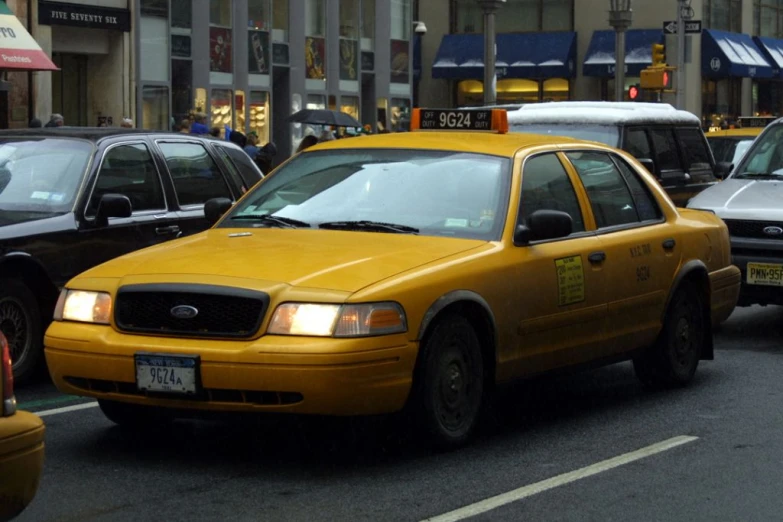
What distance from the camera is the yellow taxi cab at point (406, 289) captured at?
6.74 meters

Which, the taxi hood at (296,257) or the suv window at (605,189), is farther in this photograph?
the suv window at (605,189)

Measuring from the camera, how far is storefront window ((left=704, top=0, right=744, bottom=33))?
179 feet

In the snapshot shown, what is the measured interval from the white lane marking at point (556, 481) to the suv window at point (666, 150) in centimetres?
752

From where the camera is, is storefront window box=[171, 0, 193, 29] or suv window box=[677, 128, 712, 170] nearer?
suv window box=[677, 128, 712, 170]

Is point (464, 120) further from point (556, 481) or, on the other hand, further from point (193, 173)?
point (556, 481)

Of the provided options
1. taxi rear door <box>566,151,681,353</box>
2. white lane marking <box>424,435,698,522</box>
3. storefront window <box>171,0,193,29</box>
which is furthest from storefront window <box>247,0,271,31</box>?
white lane marking <box>424,435,698,522</box>

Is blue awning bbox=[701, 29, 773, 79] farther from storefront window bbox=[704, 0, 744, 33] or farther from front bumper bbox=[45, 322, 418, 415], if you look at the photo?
front bumper bbox=[45, 322, 418, 415]

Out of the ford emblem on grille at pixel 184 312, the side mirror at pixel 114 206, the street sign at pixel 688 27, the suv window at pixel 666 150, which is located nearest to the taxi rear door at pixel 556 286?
the ford emblem on grille at pixel 184 312

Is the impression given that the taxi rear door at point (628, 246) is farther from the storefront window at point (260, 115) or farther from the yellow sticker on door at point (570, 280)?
the storefront window at point (260, 115)

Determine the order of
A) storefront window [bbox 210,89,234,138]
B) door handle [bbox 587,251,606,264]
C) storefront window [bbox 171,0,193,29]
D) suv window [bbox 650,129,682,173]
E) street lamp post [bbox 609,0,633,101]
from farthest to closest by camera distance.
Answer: street lamp post [bbox 609,0,633,101], storefront window [bbox 210,89,234,138], storefront window [bbox 171,0,193,29], suv window [bbox 650,129,682,173], door handle [bbox 587,251,606,264]

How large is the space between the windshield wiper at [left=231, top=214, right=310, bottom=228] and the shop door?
80.9 ft

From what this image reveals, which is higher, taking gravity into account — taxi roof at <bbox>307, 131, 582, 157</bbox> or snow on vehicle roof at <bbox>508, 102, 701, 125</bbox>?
snow on vehicle roof at <bbox>508, 102, 701, 125</bbox>

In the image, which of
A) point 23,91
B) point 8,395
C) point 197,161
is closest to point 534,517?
point 8,395

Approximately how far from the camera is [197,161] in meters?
11.2
